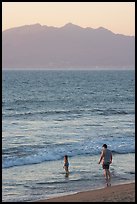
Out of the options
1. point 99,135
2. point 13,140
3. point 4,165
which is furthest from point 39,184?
point 99,135

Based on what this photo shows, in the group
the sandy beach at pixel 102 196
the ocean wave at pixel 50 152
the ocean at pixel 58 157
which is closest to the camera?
the sandy beach at pixel 102 196

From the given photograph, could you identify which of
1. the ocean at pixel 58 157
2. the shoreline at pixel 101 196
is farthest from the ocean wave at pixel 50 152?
the shoreline at pixel 101 196

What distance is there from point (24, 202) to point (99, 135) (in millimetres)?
17440

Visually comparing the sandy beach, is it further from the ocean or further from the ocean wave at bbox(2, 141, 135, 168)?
the ocean wave at bbox(2, 141, 135, 168)

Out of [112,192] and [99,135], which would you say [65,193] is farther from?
[99,135]

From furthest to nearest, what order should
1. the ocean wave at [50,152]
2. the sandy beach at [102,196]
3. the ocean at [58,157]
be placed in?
the ocean wave at [50,152]
the ocean at [58,157]
the sandy beach at [102,196]

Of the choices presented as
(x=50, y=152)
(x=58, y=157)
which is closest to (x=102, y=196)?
(x=58, y=157)

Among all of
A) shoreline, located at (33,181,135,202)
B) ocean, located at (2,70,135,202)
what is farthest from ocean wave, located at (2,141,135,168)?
shoreline, located at (33,181,135,202)

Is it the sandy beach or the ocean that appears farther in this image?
the ocean

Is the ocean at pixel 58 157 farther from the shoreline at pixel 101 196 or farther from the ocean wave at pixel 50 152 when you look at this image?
the shoreline at pixel 101 196

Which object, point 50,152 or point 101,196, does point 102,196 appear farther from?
point 50,152

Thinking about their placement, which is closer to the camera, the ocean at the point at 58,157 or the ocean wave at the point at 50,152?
the ocean at the point at 58,157

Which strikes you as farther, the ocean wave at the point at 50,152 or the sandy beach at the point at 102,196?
the ocean wave at the point at 50,152

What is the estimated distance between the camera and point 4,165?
60.9 feet
